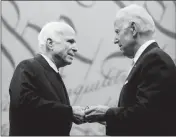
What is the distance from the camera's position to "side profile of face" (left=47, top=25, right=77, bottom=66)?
1.59 metres

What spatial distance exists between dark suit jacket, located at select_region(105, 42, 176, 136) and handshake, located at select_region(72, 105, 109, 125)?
0.07 m

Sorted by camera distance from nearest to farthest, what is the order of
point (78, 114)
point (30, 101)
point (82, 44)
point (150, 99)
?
1. point (150, 99)
2. point (30, 101)
3. point (78, 114)
4. point (82, 44)

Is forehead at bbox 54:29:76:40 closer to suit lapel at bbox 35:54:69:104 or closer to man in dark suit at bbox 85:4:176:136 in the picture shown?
suit lapel at bbox 35:54:69:104

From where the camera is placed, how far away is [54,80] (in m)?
1.53

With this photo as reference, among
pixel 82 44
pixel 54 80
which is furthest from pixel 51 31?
pixel 82 44

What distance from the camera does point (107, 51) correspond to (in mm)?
2934

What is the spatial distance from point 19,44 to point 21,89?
148 cm

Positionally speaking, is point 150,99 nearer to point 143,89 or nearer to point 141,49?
point 143,89

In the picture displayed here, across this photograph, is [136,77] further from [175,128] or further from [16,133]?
[16,133]

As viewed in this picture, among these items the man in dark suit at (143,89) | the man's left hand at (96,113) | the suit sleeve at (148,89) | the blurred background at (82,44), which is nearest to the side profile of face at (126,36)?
the man in dark suit at (143,89)

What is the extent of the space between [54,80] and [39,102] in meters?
0.16

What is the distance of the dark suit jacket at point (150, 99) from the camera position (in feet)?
4.19

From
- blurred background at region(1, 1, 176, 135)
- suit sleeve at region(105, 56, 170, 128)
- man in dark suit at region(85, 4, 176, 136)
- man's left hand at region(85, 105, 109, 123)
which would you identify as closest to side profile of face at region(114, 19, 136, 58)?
man in dark suit at region(85, 4, 176, 136)

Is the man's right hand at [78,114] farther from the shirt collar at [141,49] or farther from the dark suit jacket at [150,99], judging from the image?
the shirt collar at [141,49]
